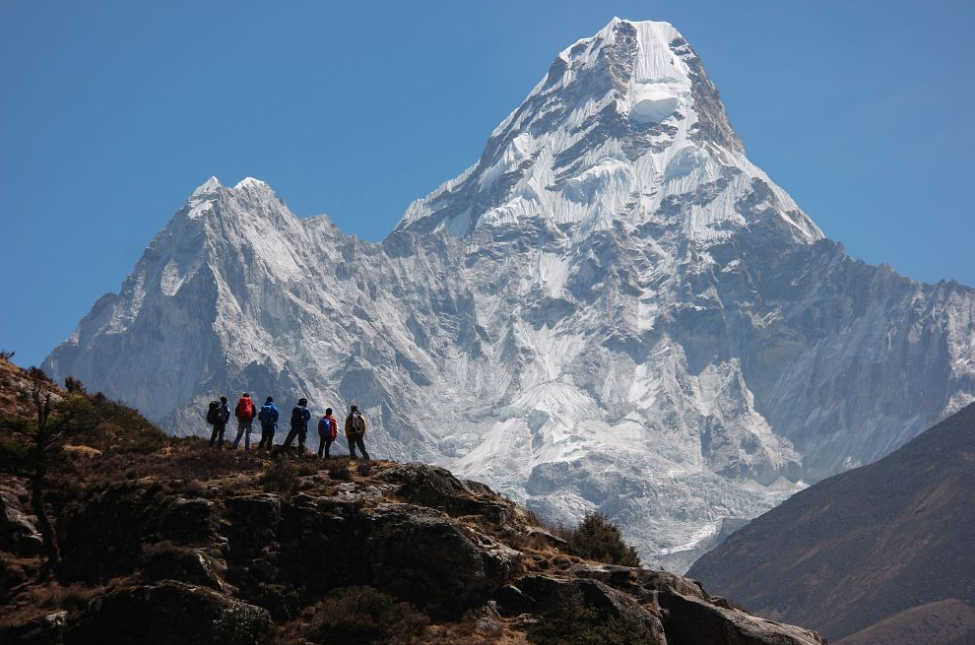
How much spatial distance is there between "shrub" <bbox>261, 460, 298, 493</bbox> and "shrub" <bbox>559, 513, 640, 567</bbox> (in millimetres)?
8984

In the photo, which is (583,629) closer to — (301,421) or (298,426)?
(298,426)

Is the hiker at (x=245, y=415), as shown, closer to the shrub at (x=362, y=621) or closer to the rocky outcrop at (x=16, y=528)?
the rocky outcrop at (x=16, y=528)

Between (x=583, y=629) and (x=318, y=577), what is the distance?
7.41 metres

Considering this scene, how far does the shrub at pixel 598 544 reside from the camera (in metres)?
42.1

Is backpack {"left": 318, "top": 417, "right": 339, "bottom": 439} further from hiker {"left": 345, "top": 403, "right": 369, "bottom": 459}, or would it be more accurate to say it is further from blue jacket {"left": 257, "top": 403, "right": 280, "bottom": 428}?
blue jacket {"left": 257, "top": 403, "right": 280, "bottom": 428}

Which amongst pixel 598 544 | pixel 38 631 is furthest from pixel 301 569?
pixel 598 544

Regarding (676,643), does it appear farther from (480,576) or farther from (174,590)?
(174,590)

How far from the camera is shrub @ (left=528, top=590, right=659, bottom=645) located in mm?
35406

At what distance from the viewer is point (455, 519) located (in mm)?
38719

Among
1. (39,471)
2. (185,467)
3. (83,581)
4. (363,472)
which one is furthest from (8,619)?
(363,472)

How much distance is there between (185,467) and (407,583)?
8568mm

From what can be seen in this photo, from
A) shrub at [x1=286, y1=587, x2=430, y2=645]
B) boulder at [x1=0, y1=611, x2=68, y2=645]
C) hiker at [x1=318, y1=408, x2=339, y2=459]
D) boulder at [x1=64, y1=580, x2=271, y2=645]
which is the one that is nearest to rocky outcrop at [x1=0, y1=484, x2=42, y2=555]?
boulder at [x1=0, y1=611, x2=68, y2=645]

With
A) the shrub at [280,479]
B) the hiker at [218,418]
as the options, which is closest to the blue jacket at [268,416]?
the hiker at [218,418]

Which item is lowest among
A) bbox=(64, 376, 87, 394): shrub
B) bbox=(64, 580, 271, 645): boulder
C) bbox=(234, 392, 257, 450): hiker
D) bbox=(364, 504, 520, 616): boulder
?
bbox=(64, 580, 271, 645): boulder
